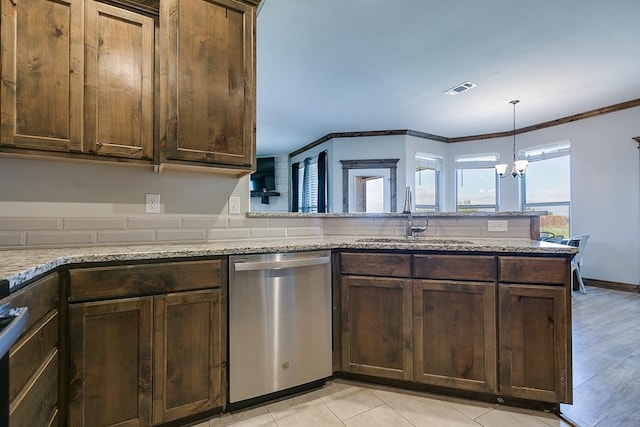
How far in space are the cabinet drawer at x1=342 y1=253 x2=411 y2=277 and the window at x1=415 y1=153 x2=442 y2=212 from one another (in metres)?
4.91

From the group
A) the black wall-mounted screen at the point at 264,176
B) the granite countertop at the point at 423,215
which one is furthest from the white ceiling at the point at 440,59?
the black wall-mounted screen at the point at 264,176

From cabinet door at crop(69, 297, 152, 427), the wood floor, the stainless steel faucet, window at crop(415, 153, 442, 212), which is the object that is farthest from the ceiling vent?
cabinet door at crop(69, 297, 152, 427)

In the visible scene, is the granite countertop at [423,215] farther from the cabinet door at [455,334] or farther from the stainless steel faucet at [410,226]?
the cabinet door at [455,334]

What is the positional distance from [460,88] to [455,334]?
358 centimetres

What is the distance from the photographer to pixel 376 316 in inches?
80.0

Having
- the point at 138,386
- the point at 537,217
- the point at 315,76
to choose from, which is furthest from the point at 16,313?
the point at 315,76

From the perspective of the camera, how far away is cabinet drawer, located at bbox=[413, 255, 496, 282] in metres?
1.84

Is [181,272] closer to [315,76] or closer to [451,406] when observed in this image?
[451,406]

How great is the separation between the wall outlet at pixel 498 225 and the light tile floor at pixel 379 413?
3.75 ft

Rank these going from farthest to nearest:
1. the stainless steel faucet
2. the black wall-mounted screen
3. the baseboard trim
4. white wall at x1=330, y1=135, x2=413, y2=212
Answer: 1. the black wall-mounted screen
2. white wall at x1=330, y1=135, x2=413, y2=212
3. the baseboard trim
4. the stainless steel faucet

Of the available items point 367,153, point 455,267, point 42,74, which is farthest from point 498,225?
point 367,153

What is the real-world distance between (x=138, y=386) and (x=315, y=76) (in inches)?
140

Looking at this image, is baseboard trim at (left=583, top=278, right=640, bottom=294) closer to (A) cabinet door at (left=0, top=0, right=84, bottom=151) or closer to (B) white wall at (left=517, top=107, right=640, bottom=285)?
(B) white wall at (left=517, top=107, right=640, bottom=285)

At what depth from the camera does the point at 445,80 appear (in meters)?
4.04
